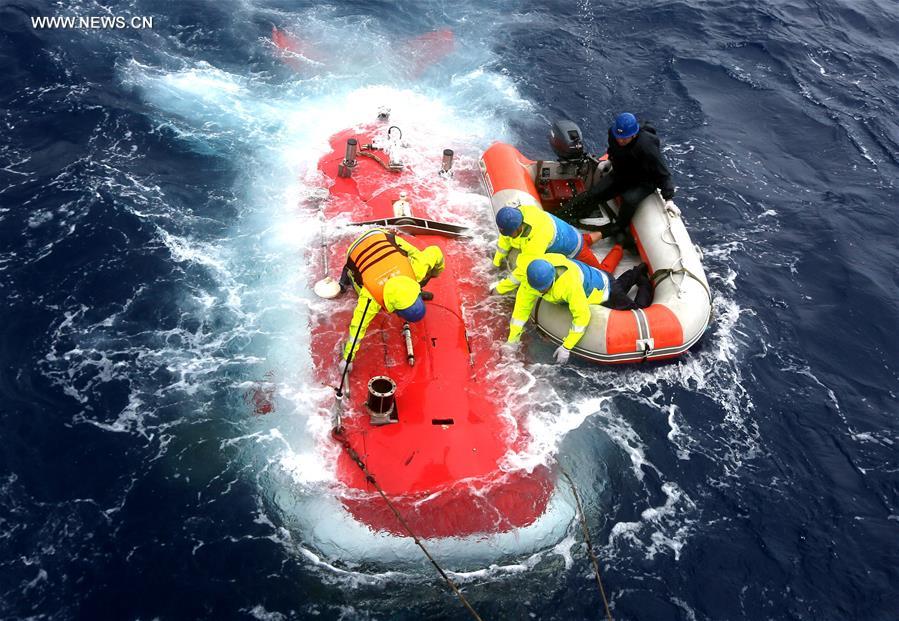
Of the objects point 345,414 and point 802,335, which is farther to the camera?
point 802,335

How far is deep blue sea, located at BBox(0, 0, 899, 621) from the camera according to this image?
257 inches

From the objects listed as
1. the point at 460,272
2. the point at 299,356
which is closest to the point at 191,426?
the point at 299,356

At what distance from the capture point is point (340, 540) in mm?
6547

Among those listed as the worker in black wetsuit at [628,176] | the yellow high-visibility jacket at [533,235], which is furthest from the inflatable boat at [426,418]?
the worker in black wetsuit at [628,176]

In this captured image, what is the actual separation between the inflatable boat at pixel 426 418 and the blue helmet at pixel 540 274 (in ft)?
4.28

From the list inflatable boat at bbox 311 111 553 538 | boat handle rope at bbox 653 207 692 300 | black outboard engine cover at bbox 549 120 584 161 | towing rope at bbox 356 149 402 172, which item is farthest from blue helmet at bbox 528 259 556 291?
towing rope at bbox 356 149 402 172

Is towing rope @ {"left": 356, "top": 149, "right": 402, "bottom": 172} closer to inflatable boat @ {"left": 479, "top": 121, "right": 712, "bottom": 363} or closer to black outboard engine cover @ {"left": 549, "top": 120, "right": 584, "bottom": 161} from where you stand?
inflatable boat @ {"left": 479, "top": 121, "right": 712, "bottom": 363}

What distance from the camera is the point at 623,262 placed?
32.9 feet

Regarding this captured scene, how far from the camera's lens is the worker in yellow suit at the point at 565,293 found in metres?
7.12

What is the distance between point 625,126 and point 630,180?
101 cm

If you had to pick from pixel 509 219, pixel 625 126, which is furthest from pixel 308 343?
pixel 625 126

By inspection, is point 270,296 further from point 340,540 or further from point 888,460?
point 888,460

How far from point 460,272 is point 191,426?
414 centimetres

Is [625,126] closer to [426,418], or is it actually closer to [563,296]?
[563,296]
